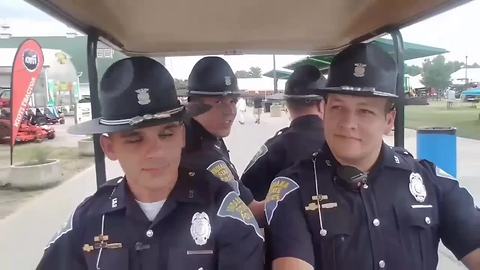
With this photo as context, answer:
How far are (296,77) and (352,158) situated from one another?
59.9 inches

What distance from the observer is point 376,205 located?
1.79 m

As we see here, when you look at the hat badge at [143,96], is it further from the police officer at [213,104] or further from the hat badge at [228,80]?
the hat badge at [228,80]

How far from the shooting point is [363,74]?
1.79 meters

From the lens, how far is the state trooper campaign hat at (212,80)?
2.97 metres

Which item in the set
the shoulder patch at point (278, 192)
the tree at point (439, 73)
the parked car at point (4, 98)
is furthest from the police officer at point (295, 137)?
the tree at point (439, 73)

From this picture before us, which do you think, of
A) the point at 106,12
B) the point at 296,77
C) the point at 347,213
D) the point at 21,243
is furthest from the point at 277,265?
the point at 21,243

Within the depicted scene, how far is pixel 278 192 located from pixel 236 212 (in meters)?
0.21

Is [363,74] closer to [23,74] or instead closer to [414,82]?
[23,74]

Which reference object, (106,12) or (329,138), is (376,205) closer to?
(329,138)

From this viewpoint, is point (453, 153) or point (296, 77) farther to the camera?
point (453, 153)

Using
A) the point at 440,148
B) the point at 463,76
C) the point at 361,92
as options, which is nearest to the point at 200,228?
the point at 361,92

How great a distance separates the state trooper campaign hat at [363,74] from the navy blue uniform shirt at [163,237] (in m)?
0.53

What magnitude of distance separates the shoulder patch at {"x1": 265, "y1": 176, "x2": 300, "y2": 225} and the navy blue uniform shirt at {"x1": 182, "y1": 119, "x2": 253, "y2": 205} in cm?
54

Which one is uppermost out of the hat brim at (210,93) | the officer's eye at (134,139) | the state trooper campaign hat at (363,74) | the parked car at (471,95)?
the state trooper campaign hat at (363,74)
